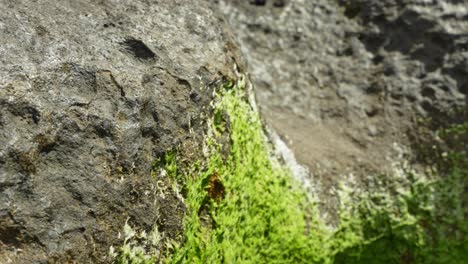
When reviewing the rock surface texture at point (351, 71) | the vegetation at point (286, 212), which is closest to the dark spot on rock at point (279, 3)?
the rock surface texture at point (351, 71)

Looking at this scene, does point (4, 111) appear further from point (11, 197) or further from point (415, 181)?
point (415, 181)

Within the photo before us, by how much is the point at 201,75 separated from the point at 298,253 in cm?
100

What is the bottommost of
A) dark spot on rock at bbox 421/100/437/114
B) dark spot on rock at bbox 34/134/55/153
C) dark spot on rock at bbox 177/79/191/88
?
dark spot on rock at bbox 421/100/437/114

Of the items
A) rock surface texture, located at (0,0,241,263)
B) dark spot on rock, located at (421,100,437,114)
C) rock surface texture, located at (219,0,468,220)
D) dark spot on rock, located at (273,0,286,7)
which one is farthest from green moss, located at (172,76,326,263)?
dark spot on rock, located at (273,0,286,7)

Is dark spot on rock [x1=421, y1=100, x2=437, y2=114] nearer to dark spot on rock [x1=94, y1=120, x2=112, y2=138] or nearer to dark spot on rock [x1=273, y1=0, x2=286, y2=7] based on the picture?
dark spot on rock [x1=273, y1=0, x2=286, y2=7]

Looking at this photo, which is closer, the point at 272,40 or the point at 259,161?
the point at 259,161

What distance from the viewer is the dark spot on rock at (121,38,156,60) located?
2.48 meters

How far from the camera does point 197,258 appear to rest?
2607 mm

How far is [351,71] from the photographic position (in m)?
4.05

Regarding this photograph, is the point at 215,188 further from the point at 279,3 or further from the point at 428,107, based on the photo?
the point at 279,3

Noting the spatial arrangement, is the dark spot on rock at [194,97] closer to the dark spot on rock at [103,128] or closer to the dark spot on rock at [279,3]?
the dark spot on rock at [103,128]

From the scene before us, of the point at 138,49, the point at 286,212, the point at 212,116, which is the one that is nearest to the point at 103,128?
the point at 138,49

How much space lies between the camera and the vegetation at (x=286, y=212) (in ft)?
8.79

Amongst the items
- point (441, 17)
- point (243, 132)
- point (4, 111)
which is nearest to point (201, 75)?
point (243, 132)
